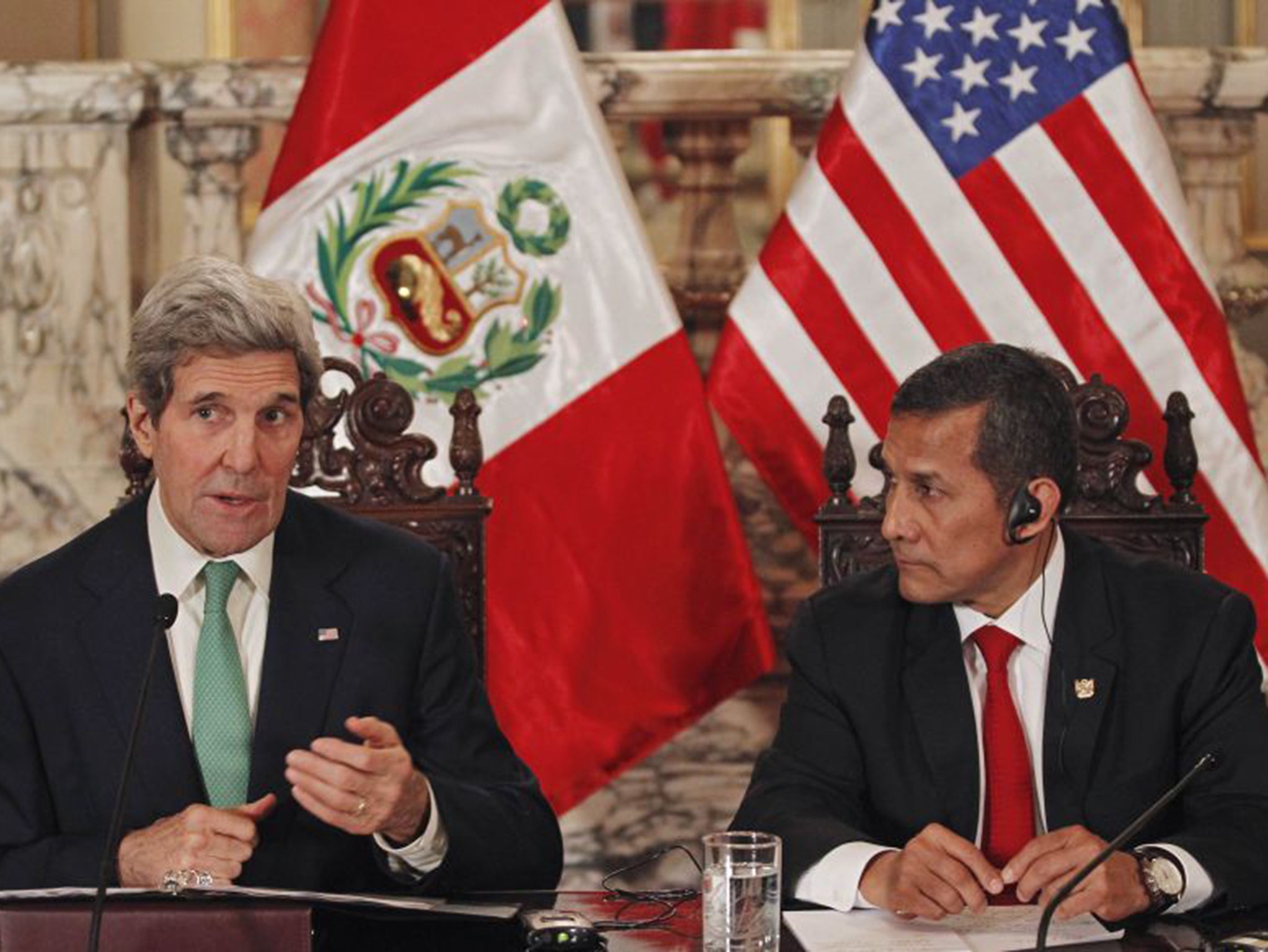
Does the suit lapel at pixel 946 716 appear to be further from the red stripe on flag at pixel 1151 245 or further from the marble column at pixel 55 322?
the marble column at pixel 55 322

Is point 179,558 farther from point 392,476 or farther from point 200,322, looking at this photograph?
point 392,476

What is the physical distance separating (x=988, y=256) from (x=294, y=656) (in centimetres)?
164

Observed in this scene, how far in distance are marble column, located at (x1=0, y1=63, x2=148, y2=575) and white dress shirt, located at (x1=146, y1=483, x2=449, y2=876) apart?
1465 millimetres

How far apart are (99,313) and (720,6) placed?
3.88m

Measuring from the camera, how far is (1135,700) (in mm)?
2785

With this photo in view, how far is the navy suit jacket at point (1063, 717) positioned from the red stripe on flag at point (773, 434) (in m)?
0.84

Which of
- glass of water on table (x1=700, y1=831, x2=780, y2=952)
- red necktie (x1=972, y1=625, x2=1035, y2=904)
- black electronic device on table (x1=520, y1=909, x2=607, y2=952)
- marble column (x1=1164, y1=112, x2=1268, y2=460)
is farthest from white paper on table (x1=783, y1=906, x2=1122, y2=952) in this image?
marble column (x1=1164, y1=112, x2=1268, y2=460)

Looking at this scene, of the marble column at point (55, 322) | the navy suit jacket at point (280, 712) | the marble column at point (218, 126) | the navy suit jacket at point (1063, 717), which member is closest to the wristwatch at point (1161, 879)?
the navy suit jacket at point (1063, 717)

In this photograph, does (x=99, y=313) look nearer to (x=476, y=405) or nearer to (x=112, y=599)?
(x=476, y=405)

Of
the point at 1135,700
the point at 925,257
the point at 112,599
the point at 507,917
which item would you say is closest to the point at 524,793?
the point at 507,917

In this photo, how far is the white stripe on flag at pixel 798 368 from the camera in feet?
12.2

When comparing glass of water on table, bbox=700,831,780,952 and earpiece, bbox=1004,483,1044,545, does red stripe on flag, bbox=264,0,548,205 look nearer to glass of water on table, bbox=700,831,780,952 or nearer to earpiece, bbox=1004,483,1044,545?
earpiece, bbox=1004,483,1044,545

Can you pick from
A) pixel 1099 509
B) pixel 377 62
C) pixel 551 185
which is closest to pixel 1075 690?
pixel 1099 509

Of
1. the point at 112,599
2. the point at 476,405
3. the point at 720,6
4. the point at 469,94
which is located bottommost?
the point at 112,599
